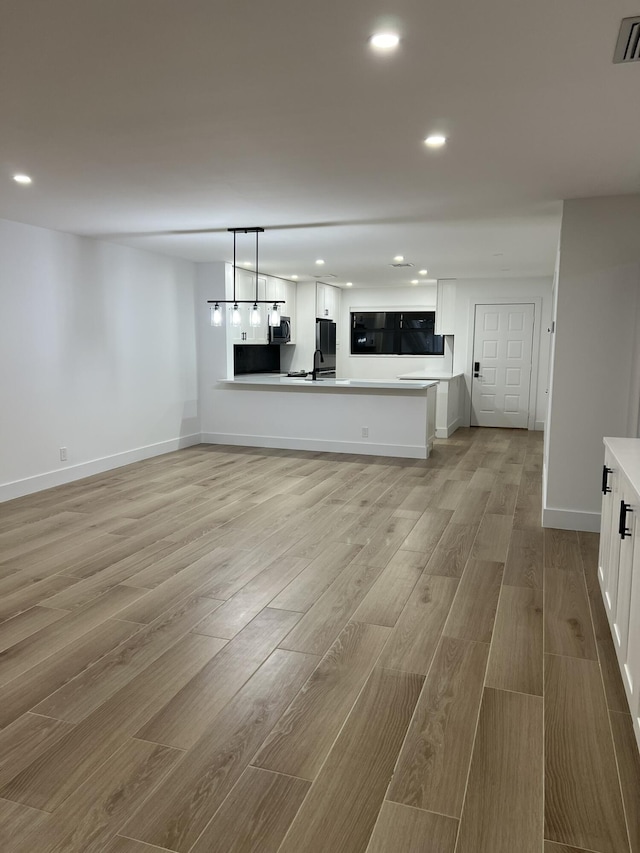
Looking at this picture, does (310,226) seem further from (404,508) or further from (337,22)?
(337,22)

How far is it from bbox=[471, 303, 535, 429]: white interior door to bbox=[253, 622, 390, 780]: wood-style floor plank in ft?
22.9

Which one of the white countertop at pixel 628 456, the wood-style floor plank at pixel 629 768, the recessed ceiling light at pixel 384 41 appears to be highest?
the recessed ceiling light at pixel 384 41

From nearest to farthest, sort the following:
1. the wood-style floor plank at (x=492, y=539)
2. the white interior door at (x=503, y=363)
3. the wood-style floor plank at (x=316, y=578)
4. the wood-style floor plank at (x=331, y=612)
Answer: the wood-style floor plank at (x=331, y=612)
the wood-style floor plank at (x=316, y=578)
the wood-style floor plank at (x=492, y=539)
the white interior door at (x=503, y=363)

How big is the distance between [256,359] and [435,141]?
666 centimetres

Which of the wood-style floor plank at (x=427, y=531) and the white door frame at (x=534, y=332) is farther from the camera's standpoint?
the white door frame at (x=534, y=332)

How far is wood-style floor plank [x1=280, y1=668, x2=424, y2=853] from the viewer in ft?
5.24

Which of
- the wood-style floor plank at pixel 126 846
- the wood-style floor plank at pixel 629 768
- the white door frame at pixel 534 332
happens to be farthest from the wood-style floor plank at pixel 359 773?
the white door frame at pixel 534 332

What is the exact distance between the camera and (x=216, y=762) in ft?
6.16

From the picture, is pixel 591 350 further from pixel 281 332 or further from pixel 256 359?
pixel 256 359

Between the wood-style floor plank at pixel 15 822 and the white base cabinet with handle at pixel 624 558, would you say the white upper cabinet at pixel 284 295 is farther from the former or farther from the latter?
the wood-style floor plank at pixel 15 822

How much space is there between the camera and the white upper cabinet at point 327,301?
9.67 metres

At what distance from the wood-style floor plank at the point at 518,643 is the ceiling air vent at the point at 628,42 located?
2.34m

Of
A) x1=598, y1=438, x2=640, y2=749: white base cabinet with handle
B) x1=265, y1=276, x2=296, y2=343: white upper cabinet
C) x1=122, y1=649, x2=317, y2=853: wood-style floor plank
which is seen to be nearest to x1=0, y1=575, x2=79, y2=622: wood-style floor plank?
x1=122, y1=649, x2=317, y2=853: wood-style floor plank

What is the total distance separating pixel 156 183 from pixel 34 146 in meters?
0.81
